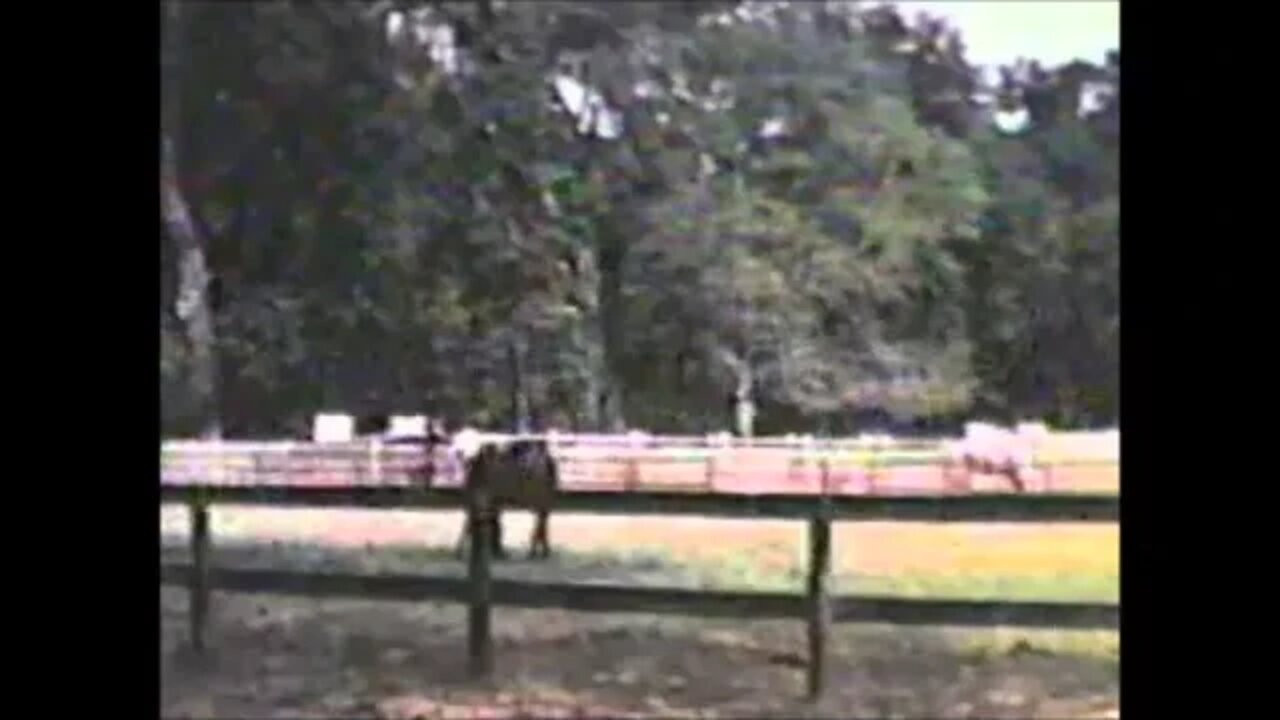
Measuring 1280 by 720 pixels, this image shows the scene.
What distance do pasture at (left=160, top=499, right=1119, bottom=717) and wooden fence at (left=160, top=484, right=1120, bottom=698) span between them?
0.03 meters

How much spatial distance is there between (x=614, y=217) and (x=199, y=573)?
4.90 feet

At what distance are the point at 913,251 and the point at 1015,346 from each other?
0.37 metres

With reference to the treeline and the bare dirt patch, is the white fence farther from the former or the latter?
the bare dirt patch

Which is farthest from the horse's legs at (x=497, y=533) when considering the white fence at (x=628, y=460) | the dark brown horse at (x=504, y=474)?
the white fence at (x=628, y=460)

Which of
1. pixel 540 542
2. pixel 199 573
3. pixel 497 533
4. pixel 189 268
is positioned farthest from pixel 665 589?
pixel 189 268

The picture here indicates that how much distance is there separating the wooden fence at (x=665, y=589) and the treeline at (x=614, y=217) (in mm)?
219

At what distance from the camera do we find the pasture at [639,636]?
4762 millimetres

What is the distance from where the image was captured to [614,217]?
520 centimetres

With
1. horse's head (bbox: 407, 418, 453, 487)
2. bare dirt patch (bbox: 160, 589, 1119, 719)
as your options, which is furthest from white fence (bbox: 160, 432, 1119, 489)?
bare dirt patch (bbox: 160, 589, 1119, 719)

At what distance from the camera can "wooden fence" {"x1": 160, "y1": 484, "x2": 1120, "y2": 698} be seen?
187 inches

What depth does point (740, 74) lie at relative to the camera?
17.0 feet

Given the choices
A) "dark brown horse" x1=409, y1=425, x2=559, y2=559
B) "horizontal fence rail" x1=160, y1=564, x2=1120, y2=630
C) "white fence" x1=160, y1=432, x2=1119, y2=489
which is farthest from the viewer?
"dark brown horse" x1=409, y1=425, x2=559, y2=559
